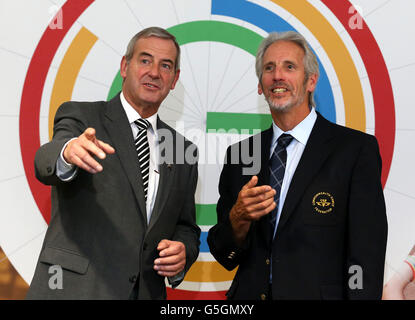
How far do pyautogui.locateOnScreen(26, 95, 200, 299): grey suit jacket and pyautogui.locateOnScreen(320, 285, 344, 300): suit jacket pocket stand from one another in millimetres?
756

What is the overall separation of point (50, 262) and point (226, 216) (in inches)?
33.4

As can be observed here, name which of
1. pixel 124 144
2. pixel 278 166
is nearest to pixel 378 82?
pixel 278 166

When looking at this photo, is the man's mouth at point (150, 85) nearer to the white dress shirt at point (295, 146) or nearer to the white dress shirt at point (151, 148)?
the white dress shirt at point (151, 148)

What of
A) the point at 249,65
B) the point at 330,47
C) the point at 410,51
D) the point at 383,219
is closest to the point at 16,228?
the point at 249,65

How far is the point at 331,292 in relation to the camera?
189 centimetres

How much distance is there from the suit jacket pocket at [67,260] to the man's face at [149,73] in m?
0.81

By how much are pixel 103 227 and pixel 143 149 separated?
43 cm

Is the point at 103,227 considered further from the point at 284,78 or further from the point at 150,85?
the point at 284,78

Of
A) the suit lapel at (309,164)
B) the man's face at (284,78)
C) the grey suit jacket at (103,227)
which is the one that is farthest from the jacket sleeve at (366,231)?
the grey suit jacket at (103,227)

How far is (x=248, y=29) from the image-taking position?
2859mm

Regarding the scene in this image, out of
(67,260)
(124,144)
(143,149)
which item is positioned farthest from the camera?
(143,149)

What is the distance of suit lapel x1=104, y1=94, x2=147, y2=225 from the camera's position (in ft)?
6.38

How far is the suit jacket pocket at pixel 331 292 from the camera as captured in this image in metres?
1.88
